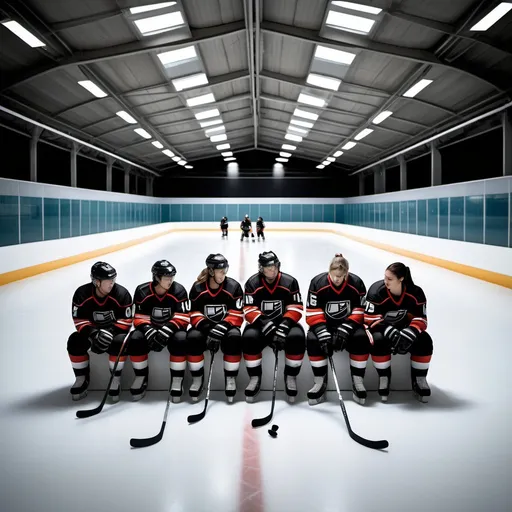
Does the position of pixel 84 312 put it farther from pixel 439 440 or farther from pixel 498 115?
pixel 498 115

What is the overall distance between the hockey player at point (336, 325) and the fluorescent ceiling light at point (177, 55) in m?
11.3

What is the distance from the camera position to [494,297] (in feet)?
33.7

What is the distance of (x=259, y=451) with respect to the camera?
362 cm

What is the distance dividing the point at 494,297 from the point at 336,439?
25.1ft

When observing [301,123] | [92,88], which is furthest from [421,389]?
[301,123]

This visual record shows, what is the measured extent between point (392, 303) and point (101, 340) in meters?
2.63

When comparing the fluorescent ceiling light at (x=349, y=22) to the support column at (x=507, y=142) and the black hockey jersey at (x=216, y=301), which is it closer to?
the support column at (x=507, y=142)

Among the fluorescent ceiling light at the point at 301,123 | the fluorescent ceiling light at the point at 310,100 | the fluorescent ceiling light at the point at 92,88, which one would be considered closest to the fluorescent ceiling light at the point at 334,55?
the fluorescent ceiling light at the point at 310,100

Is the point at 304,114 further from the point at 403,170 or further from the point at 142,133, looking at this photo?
the point at 142,133

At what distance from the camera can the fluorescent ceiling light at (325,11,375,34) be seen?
11711 mm

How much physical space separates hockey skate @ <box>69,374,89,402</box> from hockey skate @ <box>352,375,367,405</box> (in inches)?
94.5

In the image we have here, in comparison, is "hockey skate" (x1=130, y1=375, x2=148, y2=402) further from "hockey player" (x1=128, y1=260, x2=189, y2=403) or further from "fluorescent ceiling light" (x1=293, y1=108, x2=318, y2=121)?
Answer: "fluorescent ceiling light" (x1=293, y1=108, x2=318, y2=121)

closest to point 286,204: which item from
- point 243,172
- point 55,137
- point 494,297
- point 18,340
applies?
point 243,172

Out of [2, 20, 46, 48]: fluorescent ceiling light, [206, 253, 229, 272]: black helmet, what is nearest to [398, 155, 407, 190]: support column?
[2, 20, 46, 48]: fluorescent ceiling light
